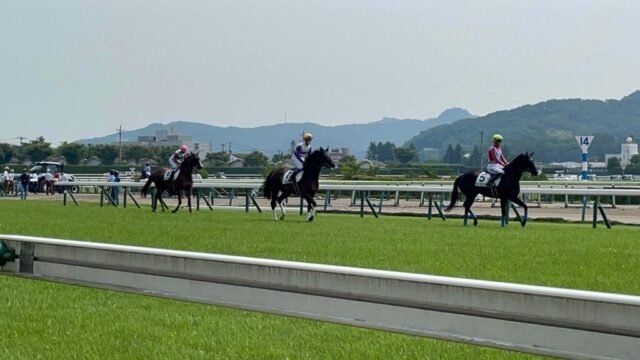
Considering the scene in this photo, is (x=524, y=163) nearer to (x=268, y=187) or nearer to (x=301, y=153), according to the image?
(x=301, y=153)

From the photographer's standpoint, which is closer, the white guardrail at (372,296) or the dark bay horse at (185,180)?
the white guardrail at (372,296)

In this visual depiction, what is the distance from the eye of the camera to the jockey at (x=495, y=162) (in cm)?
2264

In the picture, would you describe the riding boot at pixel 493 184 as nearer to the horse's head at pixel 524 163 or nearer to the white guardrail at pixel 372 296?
the horse's head at pixel 524 163

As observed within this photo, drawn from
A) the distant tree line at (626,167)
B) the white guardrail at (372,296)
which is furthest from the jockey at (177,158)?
the distant tree line at (626,167)

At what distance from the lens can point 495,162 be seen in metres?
22.8

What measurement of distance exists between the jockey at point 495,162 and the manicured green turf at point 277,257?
109 inches

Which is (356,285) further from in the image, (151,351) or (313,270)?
(151,351)

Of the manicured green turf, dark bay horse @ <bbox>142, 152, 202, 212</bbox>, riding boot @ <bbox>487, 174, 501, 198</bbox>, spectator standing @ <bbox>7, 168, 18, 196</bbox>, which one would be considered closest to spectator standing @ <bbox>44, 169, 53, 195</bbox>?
spectator standing @ <bbox>7, 168, 18, 196</bbox>

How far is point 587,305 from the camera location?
13.2ft

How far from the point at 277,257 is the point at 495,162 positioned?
1138cm

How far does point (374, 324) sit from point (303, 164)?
1884 cm

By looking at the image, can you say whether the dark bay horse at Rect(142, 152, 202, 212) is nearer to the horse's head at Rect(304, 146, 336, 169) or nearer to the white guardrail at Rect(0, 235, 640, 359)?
the horse's head at Rect(304, 146, 336, 169)

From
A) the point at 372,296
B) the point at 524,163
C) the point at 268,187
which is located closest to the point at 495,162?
the point at 524,163

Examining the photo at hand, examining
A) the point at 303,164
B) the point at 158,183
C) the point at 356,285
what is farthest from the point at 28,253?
the point at 158,183
